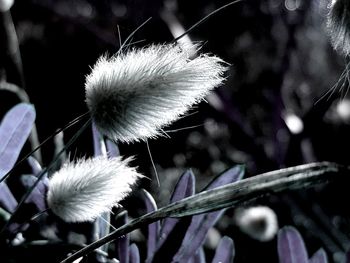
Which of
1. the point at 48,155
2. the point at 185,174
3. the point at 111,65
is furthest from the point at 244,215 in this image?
the point at 111,65

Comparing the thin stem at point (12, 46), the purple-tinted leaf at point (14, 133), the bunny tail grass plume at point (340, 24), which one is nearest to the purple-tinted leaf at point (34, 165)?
the purple-tinted leaf at point (14, 133)

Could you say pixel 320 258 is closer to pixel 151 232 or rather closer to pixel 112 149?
pixel 151 232

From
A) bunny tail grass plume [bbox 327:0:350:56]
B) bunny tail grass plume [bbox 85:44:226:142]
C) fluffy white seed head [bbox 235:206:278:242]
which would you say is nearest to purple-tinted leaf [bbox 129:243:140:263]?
bunny tail grass plume [bbox 85:44:226:142]

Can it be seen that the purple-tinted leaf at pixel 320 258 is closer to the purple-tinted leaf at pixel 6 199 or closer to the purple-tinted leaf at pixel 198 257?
the purple-tinted leaf at pixel 198 257

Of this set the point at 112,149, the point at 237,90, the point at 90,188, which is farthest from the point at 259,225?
the point at 237,90

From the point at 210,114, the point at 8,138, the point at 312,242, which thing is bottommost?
the point at 312,242

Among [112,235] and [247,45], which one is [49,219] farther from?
[247,45]

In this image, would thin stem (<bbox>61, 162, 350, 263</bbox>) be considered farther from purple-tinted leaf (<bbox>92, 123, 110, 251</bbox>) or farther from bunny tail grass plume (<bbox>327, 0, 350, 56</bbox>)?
purple-tinted leaf (<bbox>92, 123, 110, 251</bbox>)
